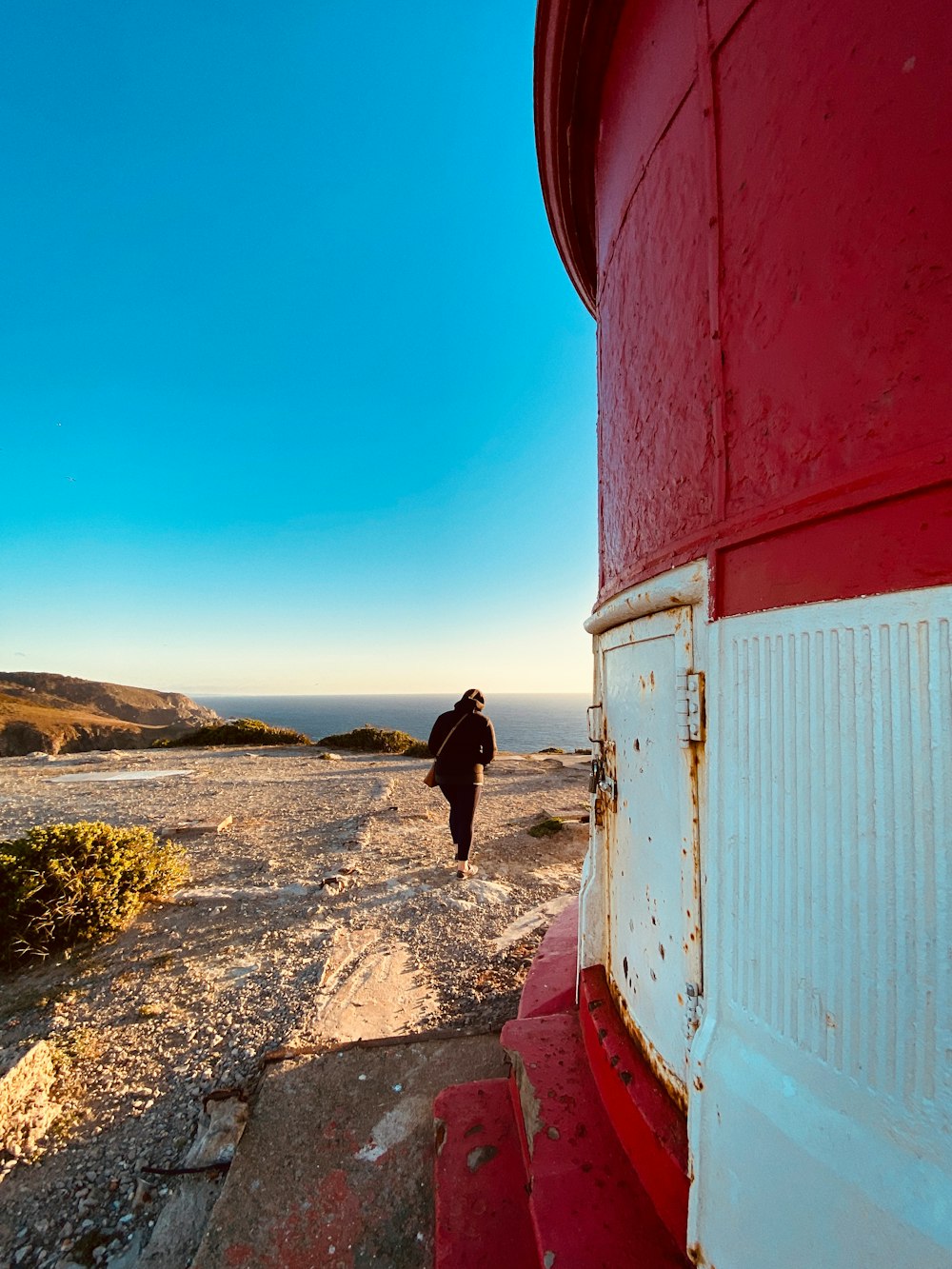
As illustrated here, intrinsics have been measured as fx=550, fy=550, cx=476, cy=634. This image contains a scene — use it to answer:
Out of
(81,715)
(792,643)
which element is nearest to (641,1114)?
(792,643)

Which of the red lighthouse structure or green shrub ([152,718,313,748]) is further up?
the red lighthouse structure

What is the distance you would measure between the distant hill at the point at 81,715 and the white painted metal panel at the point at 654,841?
85.6 ft

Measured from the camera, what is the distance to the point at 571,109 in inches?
119

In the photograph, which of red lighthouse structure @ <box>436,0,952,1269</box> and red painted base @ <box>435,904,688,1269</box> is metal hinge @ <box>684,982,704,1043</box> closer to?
red lighthouse structure @ <box>436,0,952,1269</box>

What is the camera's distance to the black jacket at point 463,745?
5840 millimetres

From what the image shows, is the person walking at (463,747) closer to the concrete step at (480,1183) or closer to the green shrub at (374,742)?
the concrete step at (480,1183)

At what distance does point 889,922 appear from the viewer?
1143 mm

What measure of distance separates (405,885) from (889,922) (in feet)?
18.5

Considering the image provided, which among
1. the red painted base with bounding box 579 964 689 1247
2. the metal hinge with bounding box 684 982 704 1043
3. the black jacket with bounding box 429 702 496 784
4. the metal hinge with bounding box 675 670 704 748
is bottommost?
the red painted base with bounding box 579 964 689 1247

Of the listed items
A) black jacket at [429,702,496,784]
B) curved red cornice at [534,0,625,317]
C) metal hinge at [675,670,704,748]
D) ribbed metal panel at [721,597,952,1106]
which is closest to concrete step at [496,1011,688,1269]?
ribbed metal panel at [721,597,952,1106]

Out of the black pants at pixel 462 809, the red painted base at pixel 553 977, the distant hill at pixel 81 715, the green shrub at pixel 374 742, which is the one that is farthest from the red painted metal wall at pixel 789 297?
the distant hill at pixel 81 715

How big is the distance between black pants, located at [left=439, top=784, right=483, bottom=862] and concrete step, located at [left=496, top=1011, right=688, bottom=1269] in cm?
332

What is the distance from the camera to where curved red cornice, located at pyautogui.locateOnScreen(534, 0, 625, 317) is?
2.58 metres

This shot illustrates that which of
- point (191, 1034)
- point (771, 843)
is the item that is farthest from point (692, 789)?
point (191, 1034)
